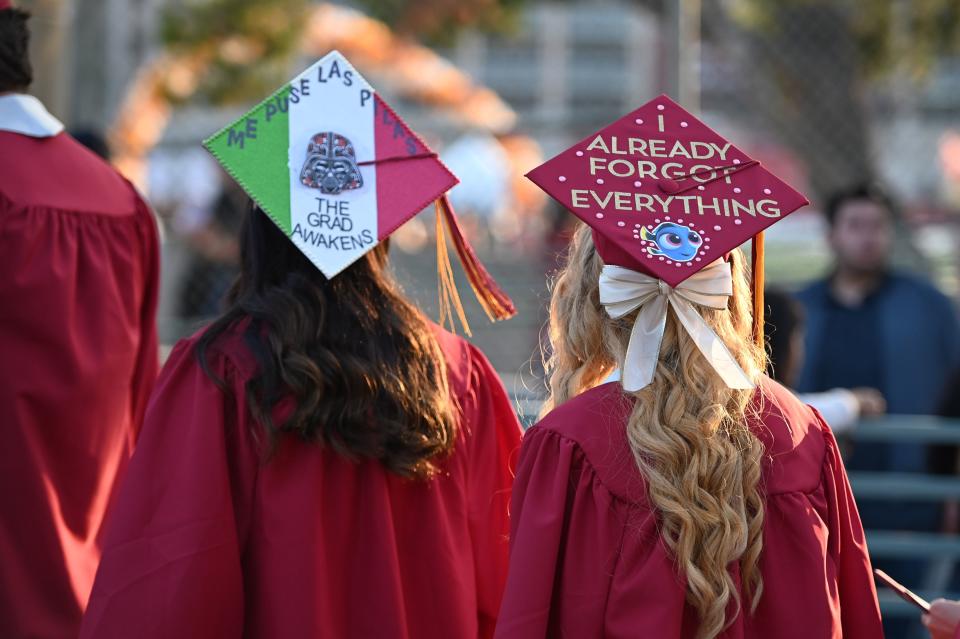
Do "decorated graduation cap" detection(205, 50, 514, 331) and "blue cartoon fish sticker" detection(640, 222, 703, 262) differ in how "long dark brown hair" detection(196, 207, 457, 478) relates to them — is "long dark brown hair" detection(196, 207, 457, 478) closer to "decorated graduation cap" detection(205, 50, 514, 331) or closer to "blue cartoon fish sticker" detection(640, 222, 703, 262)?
"decorated graduation cap" detection(205, 50, 514, 331)

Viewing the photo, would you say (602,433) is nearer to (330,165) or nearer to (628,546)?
(628,546)

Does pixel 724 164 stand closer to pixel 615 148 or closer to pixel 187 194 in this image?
pixel 615 148

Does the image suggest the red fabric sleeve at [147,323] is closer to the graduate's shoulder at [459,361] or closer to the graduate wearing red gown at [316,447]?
the graduate wearing red gown at [316,447]

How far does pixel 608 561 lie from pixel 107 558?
107 cm

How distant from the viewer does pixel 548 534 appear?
2.36m

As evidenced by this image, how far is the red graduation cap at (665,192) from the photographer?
2.43 m

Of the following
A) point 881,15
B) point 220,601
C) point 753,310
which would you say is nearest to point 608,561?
point 753,310

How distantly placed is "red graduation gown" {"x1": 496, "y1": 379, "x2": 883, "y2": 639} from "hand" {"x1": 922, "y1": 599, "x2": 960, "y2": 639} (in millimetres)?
134

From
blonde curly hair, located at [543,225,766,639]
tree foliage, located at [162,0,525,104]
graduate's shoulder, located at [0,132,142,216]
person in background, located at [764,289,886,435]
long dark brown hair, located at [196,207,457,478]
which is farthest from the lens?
tree foliage, located at [162,0,525,104]

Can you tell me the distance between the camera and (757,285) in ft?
8.65

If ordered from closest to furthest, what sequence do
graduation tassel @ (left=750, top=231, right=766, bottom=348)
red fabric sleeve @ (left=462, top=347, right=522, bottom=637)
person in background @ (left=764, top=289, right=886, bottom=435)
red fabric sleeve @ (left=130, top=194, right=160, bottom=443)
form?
graduation tassel @ (left=750, top=231, right=766, bottom=348) < red fabric sleeve @ (left=462, top=347, right=522, bottom=637) < red fabric sleeve @ (left=130, top=194, right=160, bottom=443) < person in background @ (left=764, top=289, right=886, bottom=435)

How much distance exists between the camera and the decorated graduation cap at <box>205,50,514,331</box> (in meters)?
2.79

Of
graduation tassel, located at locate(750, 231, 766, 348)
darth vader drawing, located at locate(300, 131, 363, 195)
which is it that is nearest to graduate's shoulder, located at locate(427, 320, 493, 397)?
darth vader drawing, located at locate(300, 131, 363, 195)

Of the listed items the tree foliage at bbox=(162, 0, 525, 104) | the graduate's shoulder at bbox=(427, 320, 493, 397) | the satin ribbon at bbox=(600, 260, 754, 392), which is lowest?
the graduate's shoulder at bbox=(427, 320, 493, 397)
